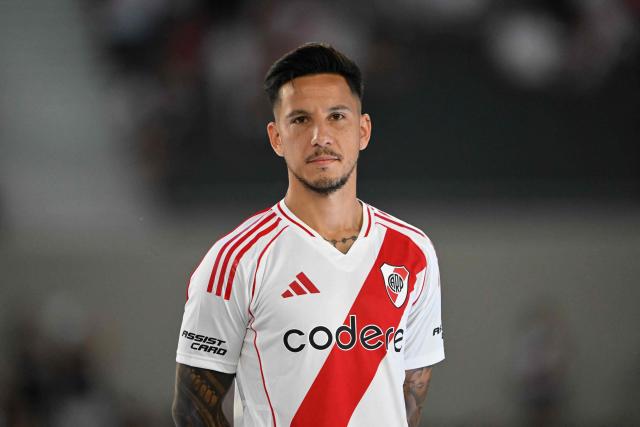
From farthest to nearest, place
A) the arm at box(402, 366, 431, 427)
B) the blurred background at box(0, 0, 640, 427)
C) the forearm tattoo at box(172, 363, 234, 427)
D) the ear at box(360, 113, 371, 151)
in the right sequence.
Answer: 1. the blurred background at box(0, 0, 640, 427)
2. the arm at box(402, 366, 431, 427)
3. the ear at box(360, 113, 371, 151)
4. the forearm tattoo at box(172, 363, 234, 427)

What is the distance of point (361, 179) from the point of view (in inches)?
196

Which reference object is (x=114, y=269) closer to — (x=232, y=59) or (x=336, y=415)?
(x=232, y=59)

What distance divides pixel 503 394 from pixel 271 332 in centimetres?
309

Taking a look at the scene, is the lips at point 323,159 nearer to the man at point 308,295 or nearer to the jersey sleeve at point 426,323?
the man at point 308,295

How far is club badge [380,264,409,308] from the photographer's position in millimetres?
2152

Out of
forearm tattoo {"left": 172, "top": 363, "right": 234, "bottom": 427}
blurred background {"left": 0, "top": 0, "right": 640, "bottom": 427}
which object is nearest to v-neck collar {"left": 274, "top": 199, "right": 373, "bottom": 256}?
forearm tattoo {"left": 172, "top": 363, "right": 234, "bottom": 427}

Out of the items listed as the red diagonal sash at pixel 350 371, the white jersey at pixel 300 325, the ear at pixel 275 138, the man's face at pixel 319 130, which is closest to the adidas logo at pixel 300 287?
the white jersey at pixel 300 325

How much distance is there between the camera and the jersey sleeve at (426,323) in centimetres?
227

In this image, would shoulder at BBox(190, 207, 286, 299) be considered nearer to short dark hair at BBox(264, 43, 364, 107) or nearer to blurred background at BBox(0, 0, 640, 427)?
short dark hair at BBox(264, 43, 364, 107)

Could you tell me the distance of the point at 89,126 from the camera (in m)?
5.34

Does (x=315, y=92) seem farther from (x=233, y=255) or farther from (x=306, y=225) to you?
(x=233, y=255)

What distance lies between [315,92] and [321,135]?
0.12 m

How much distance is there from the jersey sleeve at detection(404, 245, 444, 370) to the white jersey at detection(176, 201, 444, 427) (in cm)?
9

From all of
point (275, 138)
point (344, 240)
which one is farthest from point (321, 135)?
point (344, 240)
